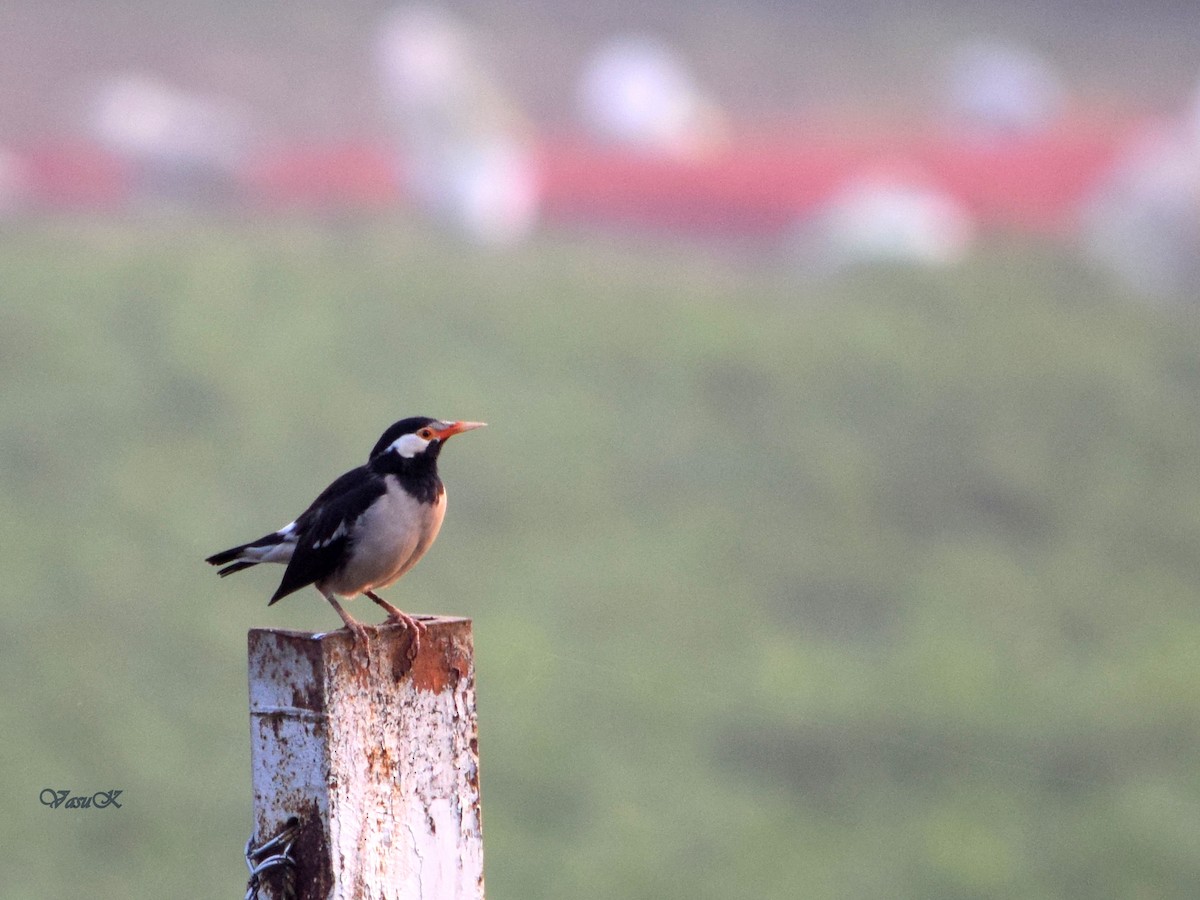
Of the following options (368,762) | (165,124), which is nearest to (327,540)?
(368,762)

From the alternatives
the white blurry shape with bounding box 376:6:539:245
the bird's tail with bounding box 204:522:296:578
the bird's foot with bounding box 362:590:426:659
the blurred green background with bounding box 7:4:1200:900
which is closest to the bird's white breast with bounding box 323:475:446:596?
the bird's tail with bounding box 204:522:296:578

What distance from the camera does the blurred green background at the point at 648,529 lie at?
8805 mm

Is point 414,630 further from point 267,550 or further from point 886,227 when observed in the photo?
point 886,227

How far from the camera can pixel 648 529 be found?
10.5 m

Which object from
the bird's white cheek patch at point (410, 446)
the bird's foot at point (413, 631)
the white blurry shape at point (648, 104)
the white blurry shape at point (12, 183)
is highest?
the white blurry shape at point (648, 104)

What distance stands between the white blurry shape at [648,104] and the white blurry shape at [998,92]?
2.16 m

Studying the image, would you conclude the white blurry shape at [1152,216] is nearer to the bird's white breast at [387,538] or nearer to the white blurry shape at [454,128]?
the white blurry shape at [454,128]

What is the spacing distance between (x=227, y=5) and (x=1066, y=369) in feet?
21.8

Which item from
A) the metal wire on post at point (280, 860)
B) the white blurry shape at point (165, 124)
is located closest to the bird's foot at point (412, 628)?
the metal wire on post at point (280, 860)

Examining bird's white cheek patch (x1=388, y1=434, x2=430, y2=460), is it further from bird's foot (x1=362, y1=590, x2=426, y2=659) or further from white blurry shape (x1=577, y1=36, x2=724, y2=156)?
white blurry shape (x1=577, y1=36, x2=724, y2=156)

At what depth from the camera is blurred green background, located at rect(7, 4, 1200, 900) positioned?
880 cm

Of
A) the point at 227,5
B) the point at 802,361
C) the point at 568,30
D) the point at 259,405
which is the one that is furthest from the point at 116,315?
the point at 802,361

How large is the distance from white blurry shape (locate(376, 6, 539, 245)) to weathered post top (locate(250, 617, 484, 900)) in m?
8.97

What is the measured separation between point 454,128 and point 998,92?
463 centimetres
